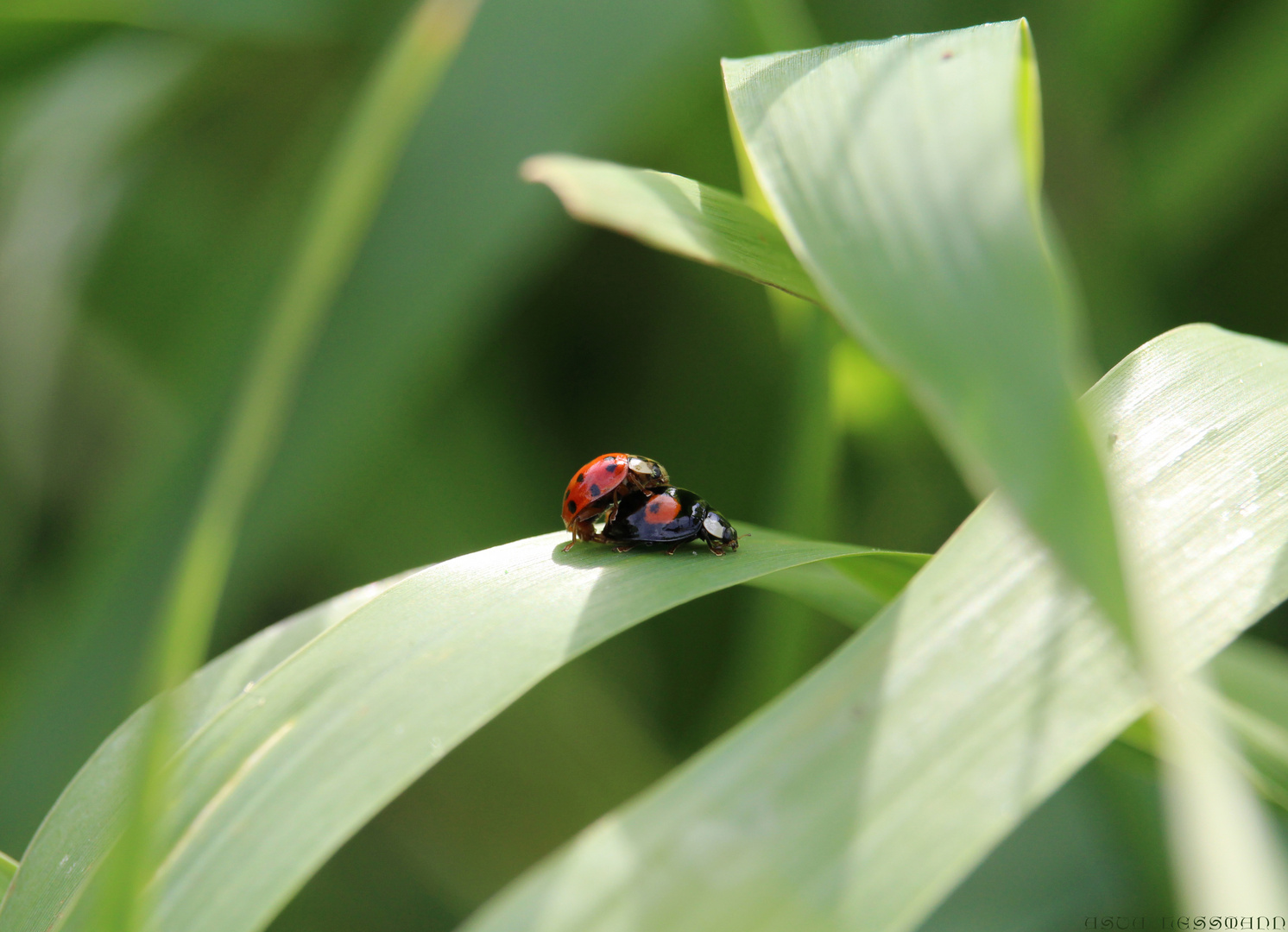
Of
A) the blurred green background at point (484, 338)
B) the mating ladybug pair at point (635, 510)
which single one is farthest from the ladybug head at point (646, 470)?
the blurred green background at point (484, 338)

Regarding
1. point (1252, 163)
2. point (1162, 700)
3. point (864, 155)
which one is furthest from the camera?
point (1252, 163)

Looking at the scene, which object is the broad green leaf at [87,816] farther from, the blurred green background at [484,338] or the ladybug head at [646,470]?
the blurred green background at [484,338]

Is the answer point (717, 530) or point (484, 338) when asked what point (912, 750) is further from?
point (484, 338)

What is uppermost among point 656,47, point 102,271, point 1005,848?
point 102,271

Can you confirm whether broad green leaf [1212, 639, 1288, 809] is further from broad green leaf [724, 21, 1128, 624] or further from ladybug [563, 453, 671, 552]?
ladybug [563, 453, 671, 552]

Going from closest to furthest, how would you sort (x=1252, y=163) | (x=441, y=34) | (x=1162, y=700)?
(x=1162, y=700) → (x=441, y=34) → (x=1252, y=163)

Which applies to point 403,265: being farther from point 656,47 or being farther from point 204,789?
point 204,789

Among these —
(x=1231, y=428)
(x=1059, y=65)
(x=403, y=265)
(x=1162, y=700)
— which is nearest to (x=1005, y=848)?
(x=1231, y=428)
